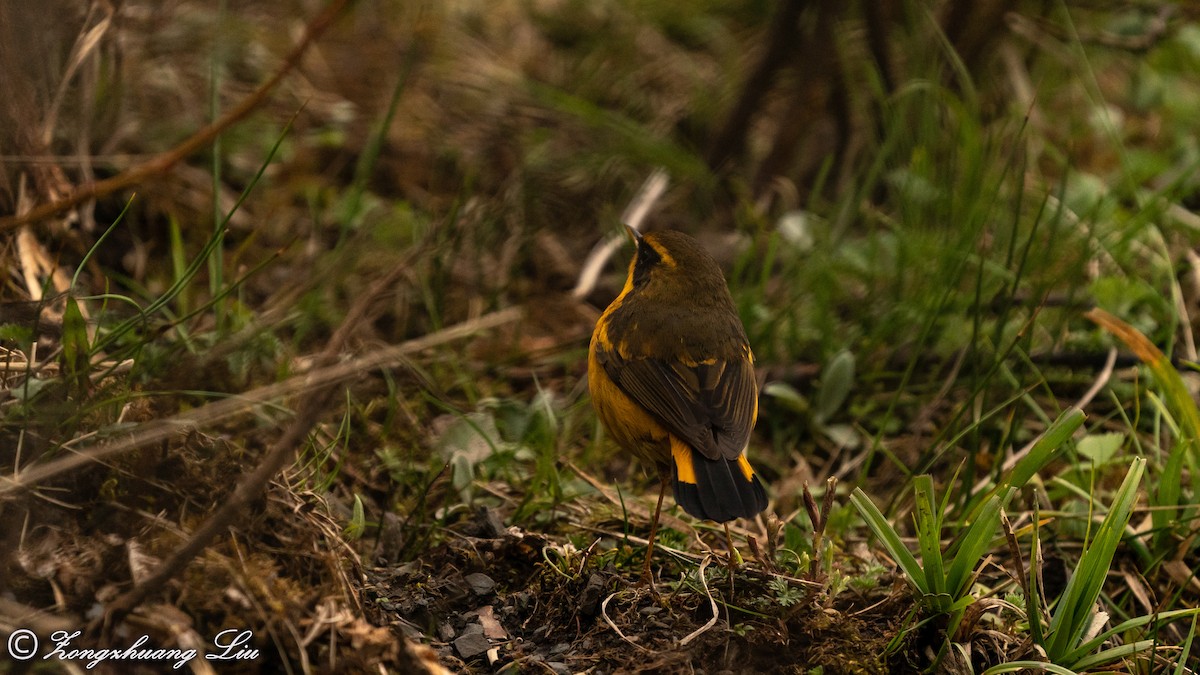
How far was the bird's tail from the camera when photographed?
3.38 meters

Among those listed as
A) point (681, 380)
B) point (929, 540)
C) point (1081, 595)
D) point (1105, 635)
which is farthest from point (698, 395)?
point (1105, 635)

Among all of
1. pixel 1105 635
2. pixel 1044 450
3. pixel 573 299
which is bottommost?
pixel 573 299

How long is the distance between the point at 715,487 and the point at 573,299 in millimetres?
2600

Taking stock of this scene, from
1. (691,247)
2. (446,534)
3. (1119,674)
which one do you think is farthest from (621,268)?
(1119,674)

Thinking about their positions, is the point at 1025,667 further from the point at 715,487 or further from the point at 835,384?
the point at 835,384

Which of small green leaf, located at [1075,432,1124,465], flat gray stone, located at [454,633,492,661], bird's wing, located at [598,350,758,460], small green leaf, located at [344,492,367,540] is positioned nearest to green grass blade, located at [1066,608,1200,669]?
small green leaf, located at [1075,432,1124,465]

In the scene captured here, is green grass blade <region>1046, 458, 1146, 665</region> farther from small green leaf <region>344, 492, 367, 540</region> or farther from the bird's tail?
small green leaf <region>344, 492, 367, 540</region>

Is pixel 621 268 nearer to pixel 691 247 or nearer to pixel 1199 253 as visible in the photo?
pixel 691 247

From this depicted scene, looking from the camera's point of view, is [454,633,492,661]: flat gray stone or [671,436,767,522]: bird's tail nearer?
[454,633,492,661]: flat gray stone

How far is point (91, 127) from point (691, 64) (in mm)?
Result: 4011

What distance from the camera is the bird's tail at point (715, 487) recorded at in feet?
11.1

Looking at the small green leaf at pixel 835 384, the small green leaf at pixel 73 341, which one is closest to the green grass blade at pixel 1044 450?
the small green leaf at pixel 835 384

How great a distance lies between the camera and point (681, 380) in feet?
13.6

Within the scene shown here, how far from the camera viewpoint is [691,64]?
785 cm
